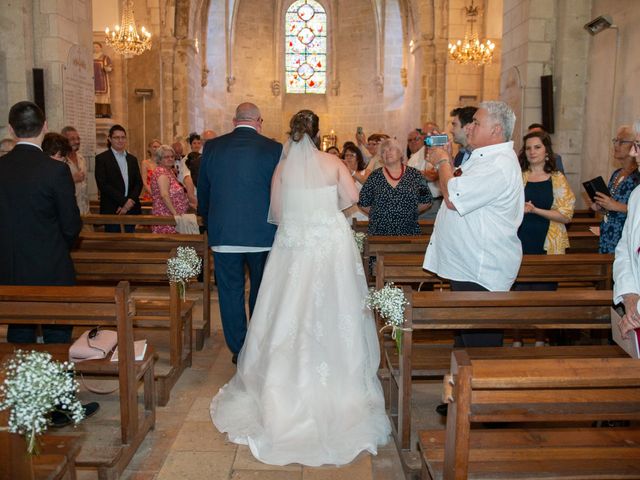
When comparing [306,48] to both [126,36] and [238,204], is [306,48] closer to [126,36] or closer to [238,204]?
[126,36]

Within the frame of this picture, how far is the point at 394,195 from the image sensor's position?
16.3ft

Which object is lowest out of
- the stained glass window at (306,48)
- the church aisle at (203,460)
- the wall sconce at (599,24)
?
the church aisle at (203,460)

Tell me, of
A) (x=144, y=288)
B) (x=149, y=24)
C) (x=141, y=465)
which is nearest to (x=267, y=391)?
(x=141, y=465)

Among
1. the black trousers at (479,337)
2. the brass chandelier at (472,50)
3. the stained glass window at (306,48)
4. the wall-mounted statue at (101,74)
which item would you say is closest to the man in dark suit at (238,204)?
the black trousers at (479,337)

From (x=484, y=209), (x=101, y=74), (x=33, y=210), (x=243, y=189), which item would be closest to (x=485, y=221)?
(x=484, y=209)

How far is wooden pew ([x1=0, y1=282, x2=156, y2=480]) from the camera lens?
9.24ft

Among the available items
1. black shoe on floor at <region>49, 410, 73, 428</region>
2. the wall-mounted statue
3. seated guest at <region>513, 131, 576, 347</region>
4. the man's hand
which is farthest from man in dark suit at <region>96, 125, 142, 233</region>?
the man's hand

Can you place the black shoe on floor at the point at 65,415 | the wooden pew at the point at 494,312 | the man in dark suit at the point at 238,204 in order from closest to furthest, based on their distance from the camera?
the wooden pew at the point at 494,312 → the black shoe on floor at the point at 65,415 → the man in dark suit at the point at 238,204

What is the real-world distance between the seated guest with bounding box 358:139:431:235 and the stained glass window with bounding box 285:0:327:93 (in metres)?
17.3

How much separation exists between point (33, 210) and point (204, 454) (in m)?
1.67

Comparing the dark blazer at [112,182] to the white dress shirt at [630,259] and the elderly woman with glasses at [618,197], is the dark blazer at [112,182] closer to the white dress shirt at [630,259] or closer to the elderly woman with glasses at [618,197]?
the elderly woman with glasses at [618,197]

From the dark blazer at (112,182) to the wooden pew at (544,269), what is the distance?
13.3 ft

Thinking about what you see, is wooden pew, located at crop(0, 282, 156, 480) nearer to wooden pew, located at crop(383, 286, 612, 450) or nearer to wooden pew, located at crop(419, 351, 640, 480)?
wooden pew, located at crop(383, 286, 612, 450)

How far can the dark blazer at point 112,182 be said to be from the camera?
266 inches
